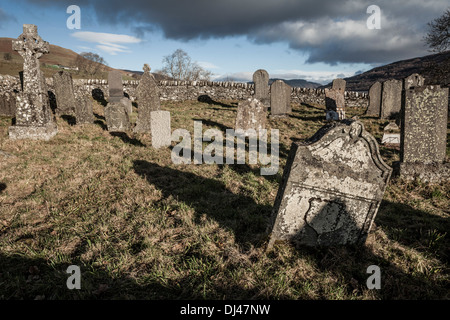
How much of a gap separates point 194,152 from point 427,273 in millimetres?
6535

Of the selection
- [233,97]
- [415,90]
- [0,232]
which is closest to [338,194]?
[415,90]

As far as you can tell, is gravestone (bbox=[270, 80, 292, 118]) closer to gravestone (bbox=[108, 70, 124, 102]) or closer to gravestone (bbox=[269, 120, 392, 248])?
gravestone (bbox=[108, 70, 124, 102])

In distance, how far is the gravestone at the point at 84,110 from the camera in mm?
10656

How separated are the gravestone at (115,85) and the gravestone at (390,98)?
16.4 m

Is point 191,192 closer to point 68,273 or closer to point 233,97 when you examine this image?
point 68,273

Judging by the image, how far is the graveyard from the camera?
112 inches

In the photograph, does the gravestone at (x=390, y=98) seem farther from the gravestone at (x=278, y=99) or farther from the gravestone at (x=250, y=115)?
the gravestone at (x=250, y=115)

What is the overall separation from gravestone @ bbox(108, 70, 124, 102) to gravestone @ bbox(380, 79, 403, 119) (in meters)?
16.4

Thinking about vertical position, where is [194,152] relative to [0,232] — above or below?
above

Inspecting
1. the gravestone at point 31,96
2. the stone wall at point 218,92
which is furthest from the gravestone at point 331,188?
the stone wall at point 218,92

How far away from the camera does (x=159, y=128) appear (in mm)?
8625

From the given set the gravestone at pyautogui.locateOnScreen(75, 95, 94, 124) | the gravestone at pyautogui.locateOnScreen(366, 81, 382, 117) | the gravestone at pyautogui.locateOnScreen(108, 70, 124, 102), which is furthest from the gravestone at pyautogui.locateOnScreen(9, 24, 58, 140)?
the gravestone at pyautogui.locateOnScreen(366, 81, 382, 117)
